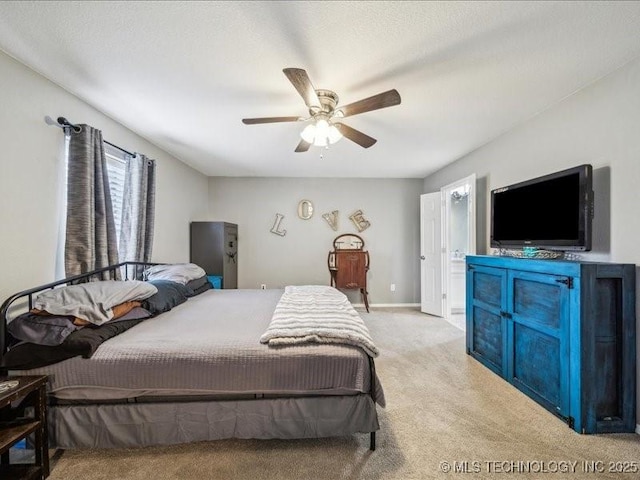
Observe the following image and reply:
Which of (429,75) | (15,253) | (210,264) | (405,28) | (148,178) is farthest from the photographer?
(210,264)

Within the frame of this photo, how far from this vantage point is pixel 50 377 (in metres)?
1.57

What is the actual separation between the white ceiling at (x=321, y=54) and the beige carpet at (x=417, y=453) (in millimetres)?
2335

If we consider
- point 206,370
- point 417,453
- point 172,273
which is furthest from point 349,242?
point 206,370

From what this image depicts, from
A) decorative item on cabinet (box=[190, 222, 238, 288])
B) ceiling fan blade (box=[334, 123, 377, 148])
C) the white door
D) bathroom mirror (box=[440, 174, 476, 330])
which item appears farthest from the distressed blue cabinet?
decorative item on cabinet (box=[190, 222, 238, 288])

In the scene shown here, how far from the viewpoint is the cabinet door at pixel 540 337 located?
1.99m

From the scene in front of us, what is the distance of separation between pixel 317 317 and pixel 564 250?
1980 mm

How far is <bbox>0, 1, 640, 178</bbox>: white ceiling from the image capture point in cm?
147

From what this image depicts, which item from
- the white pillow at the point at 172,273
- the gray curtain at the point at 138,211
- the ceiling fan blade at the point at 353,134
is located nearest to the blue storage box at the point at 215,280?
the white pillow at the point at 172,273

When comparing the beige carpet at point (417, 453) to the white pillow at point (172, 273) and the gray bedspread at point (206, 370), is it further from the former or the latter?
the white pillow at point (172, 273)

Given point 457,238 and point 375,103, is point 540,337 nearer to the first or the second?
point 375,103

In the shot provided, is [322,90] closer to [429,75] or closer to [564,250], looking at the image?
[429,75]

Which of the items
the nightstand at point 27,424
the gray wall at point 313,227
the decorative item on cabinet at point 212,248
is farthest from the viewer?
the gray wall at point 313,227

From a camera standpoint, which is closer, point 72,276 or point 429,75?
point 429,75

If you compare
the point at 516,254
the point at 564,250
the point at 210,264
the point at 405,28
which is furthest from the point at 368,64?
the point at 210,264
